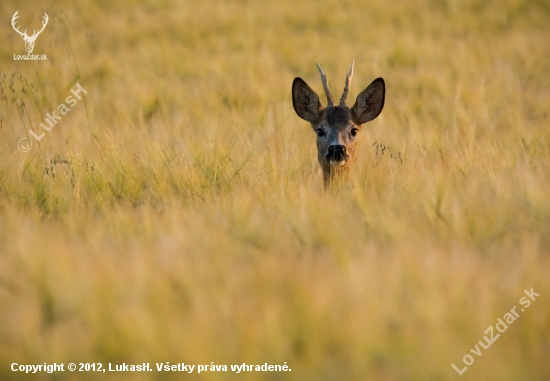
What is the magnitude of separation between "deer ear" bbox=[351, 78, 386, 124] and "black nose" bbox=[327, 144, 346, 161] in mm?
701

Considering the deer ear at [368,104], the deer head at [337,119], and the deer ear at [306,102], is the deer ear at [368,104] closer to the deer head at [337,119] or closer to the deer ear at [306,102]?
the deer head at [337,119]

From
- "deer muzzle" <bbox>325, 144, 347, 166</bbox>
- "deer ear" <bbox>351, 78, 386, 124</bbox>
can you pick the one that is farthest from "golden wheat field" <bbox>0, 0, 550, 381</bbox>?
"deer ear" <bbox>351, 78, 386, 124</bbox>

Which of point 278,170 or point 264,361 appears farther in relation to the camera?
point 278,170

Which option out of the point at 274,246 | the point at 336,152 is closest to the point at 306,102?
the point at 336,152

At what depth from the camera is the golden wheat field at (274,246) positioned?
96.5 inches

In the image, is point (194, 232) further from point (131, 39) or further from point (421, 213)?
point (131, 39)

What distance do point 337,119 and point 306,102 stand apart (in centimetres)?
45

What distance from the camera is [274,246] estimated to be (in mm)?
3463

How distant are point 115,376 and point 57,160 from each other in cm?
332

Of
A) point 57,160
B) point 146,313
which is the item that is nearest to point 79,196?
point 57,160

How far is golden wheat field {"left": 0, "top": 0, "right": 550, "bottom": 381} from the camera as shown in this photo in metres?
2.45

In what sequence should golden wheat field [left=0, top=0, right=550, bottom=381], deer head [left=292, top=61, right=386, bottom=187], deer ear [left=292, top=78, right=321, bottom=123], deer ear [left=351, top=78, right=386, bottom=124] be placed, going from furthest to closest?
deer ear [left=292, top=78, right=321, bottom=123]
deer ear [left=351, top=78, right=386, bottom=124]
deer head [left=292, top=61, right=386, bottom=187]
golden wheat field [left=0, top=0, right=550, bottom=381]

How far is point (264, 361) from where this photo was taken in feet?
8.00

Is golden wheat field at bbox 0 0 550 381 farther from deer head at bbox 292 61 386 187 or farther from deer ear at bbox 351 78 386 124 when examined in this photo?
deer ear at bbox 351 78 386 124
